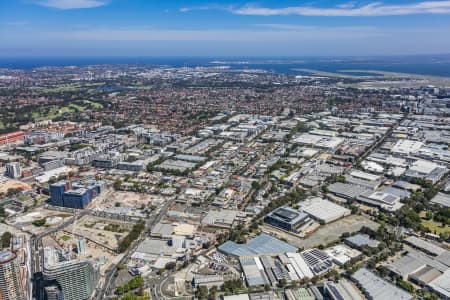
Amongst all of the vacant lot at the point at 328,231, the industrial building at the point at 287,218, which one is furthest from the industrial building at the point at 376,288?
the industrial building at the point at 287,218

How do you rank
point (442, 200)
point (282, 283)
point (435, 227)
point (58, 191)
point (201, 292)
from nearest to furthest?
point (201, 292) < point (282, 283) < point (435, 227) < point (442, 200) < point (58, 191)

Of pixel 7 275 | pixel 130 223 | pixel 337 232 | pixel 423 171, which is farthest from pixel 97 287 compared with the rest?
pixel 423 171

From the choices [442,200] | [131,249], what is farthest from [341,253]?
[442,200]

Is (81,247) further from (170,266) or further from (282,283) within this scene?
(282,283)

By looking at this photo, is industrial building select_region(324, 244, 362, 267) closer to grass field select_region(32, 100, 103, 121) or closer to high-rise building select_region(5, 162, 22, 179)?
high-rise building select_region(5, 162, 22, 179)

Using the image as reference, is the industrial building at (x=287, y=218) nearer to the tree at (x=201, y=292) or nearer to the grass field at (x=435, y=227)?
the grass field at (x=435, y=227)

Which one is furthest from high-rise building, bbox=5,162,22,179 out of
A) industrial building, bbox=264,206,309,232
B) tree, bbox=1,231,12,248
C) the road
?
industrial building, bbox=264,206,309,232
